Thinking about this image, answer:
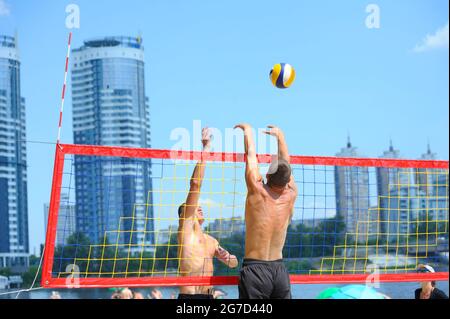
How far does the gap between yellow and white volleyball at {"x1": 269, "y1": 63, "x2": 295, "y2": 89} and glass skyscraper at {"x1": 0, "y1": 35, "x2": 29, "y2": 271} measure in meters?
70.7

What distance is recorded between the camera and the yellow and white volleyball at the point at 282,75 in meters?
8.12

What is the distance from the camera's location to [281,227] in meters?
6.31

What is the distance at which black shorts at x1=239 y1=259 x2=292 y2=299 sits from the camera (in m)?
6.09

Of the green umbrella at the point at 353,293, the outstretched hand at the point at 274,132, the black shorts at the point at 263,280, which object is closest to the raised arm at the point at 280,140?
the outstretched hand at the point at 274,132

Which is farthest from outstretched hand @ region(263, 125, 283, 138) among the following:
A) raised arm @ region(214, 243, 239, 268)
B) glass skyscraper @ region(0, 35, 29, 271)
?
glass skyscraper @ region(0, 35, 29, 271)

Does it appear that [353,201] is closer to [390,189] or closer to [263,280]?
[390,189]

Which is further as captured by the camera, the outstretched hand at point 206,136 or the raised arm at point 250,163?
the outstretched hand at point 206,136

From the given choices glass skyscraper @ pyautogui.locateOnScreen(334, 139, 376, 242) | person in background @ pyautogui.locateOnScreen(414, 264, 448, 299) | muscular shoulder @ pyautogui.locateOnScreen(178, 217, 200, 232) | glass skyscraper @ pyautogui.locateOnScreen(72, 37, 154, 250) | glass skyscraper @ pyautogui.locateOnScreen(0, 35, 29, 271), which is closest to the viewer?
muscular shoulder @ pyautogui.locateOnScreen(178, 217, 200, 232)

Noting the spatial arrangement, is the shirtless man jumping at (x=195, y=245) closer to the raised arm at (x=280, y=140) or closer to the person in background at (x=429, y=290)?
the raised arm at (x=280, y=140)

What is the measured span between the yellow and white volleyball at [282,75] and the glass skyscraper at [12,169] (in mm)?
70721

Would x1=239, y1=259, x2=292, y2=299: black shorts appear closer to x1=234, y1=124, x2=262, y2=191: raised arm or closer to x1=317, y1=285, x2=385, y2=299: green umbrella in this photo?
x1=234, y1=124, x2=262, y2=191: raised arm
